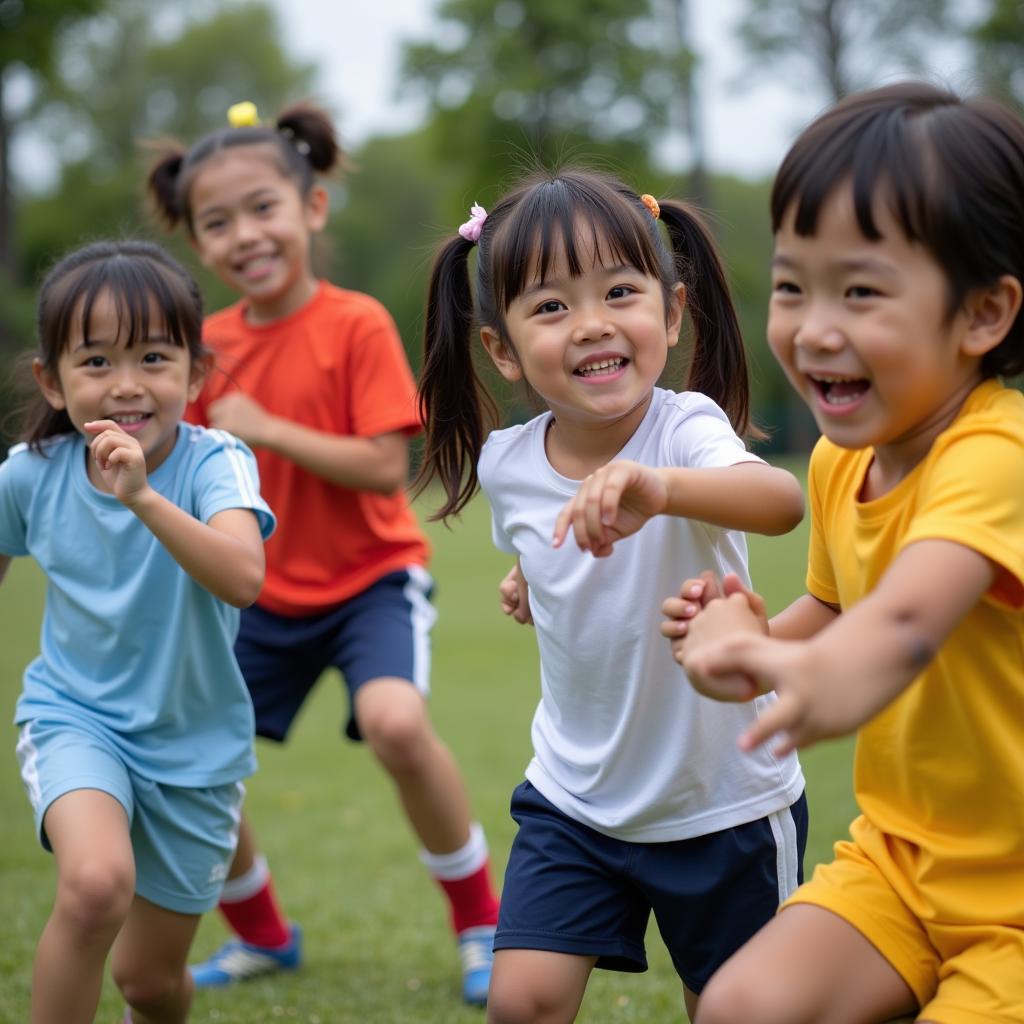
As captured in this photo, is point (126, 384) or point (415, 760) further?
point (415, 760)

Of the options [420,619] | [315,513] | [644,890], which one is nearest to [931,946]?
[644,890]

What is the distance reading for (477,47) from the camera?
37812 mm

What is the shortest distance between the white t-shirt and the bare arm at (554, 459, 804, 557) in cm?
26

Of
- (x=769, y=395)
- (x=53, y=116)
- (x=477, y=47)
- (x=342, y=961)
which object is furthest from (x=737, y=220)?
(x=342, y=961)

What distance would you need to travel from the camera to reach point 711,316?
301cm

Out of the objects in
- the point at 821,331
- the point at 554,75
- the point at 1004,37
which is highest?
the point at 821,331

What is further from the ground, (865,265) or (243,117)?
(865,265)

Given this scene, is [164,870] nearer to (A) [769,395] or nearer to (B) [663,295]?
(B) [663,295]

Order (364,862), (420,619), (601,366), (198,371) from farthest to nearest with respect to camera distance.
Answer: (364,862) < (420,619) < (198,371) < (601,366)

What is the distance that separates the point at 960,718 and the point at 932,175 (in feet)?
2.50

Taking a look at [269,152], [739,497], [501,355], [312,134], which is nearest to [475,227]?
[501,355]

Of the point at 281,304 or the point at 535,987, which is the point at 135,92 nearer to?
the point at 281,304

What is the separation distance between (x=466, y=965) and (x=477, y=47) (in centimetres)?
3608

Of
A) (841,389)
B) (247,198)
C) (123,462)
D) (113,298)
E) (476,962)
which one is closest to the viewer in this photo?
(841,389)
